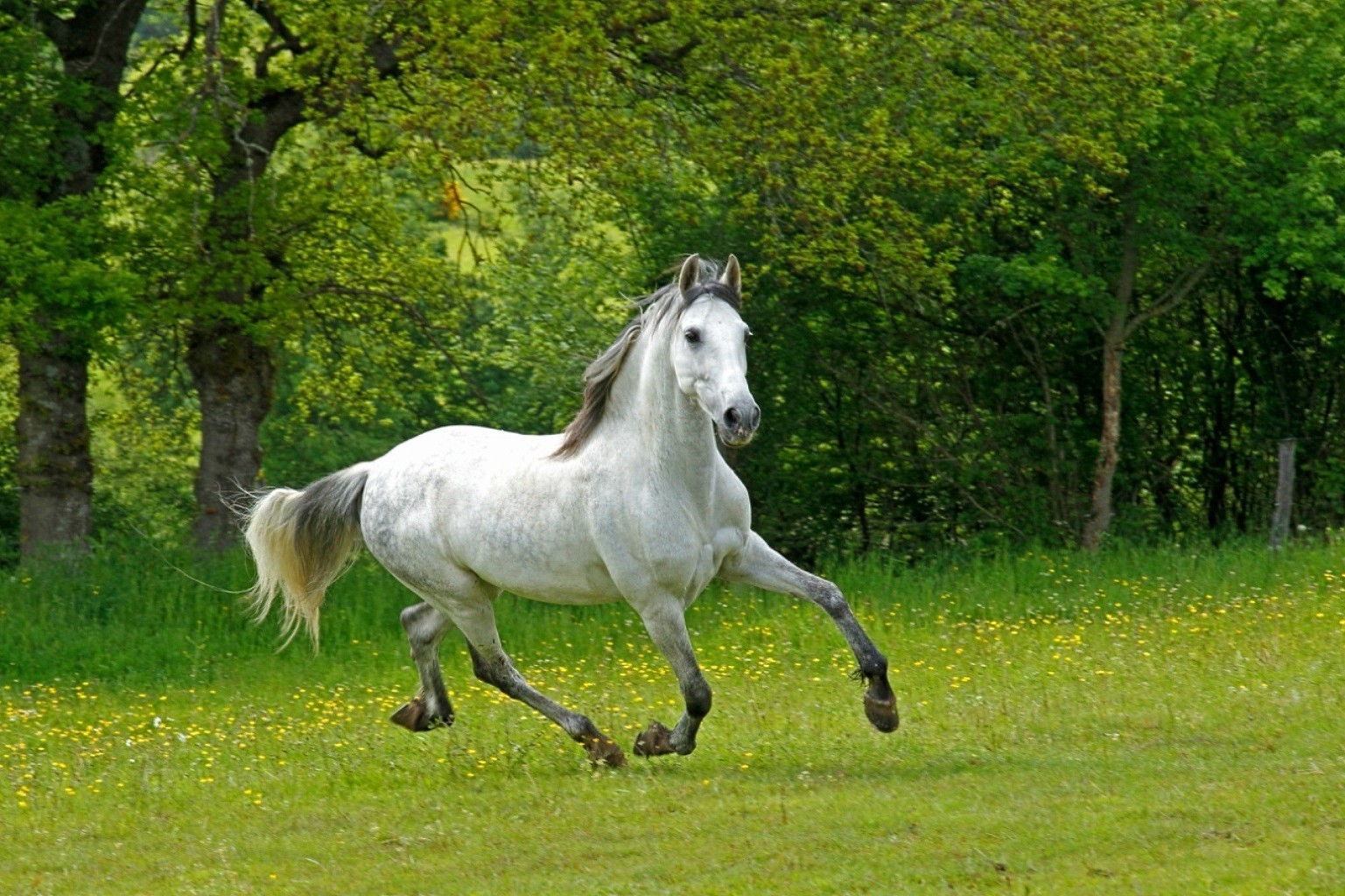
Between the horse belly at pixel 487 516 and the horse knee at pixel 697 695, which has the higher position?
the horse belly at pixel 487 516

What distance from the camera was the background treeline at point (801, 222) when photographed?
542 inches

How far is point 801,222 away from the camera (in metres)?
14.6

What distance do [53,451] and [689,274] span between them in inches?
395

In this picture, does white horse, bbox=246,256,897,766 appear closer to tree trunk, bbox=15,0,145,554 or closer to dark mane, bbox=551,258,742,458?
dark mane, bbox=551,258,742,458

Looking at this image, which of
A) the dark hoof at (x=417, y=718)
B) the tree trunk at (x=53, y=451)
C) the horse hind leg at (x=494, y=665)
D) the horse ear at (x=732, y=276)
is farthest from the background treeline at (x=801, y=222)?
the horse ear at (x=732, y=276)

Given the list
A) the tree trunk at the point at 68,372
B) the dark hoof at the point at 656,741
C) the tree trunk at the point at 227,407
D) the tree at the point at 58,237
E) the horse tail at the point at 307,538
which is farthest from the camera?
the tree trunk at the point at 227,407

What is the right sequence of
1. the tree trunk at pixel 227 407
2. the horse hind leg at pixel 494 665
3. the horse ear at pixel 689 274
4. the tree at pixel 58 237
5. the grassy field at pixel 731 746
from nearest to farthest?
the grassy field at pixel 731 746 < the horse ear at pixel 689 274 < the horse hind leg at pixel 494 665 < the tree at pixel 58 237 < the tree trunk at pixel 227 407

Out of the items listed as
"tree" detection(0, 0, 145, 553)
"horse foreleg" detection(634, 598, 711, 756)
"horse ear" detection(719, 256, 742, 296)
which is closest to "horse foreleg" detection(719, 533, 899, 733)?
"horse foreleg" detection(634, 598, 711, 756)

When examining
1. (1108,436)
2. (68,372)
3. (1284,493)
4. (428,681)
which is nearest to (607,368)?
(428,681)

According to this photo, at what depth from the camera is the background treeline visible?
1376cm

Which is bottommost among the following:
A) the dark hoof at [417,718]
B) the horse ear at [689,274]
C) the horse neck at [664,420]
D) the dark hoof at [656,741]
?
the dark hoof at [417,718]

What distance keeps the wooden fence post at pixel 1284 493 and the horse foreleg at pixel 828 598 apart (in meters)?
7.93

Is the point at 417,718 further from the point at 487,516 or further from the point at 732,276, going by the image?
the point at 732,276

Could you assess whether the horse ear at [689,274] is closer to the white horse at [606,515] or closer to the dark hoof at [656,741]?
the white horse at [606,515]
